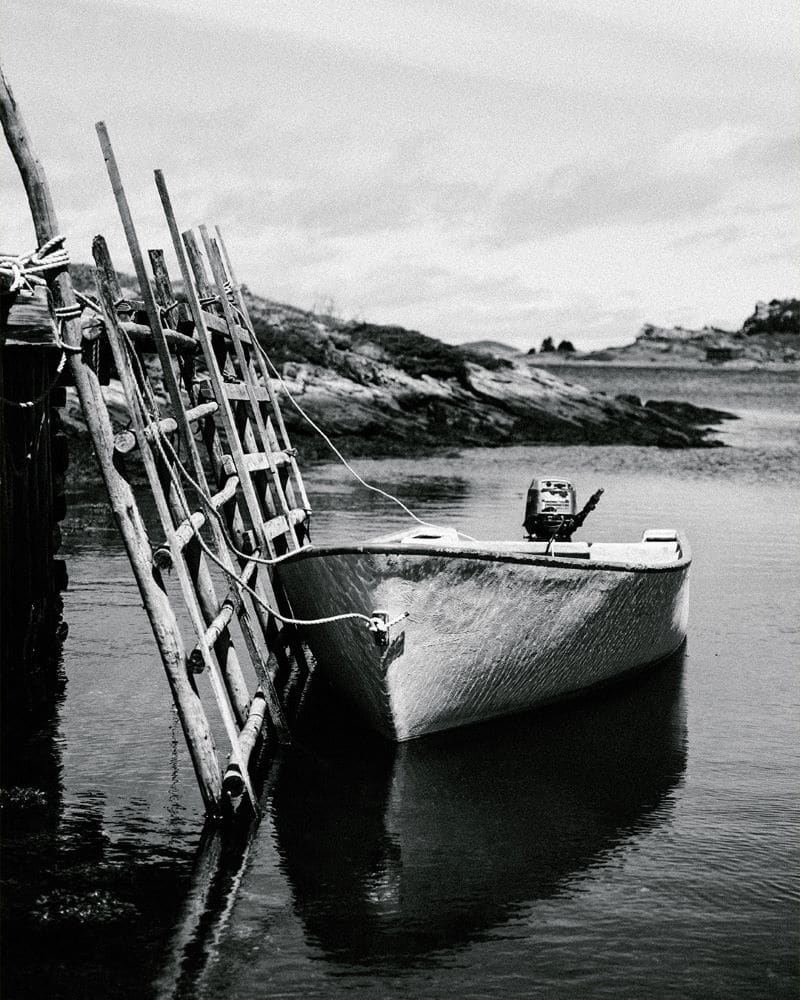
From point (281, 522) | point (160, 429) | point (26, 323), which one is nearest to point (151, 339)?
point (26, 323)

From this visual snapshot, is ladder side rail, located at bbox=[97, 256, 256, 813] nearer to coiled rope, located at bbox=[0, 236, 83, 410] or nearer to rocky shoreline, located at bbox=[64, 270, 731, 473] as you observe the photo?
coiled rope, located at bbox=[0, 236, 83, 410]

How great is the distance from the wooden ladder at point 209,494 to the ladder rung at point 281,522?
0.06 ft

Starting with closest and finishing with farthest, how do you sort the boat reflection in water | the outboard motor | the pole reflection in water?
1. the pole reflection in water
2. the boat reflection in water
3. the outboard motor

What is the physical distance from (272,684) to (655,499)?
1960cm

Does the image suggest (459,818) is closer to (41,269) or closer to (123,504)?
(123,504)

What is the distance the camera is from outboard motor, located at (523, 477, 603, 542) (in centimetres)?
1193

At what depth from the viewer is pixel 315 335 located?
44750 mm

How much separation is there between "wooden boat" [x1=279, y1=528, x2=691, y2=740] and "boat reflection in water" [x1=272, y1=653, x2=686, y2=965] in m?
0.33

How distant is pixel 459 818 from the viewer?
747 centimetres

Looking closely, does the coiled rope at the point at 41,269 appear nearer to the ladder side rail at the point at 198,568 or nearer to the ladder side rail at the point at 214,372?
the ladder side rail at the point at 198,568

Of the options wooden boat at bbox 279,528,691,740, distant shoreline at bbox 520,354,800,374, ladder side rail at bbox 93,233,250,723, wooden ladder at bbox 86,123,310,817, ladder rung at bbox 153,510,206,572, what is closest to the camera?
wooden ladder at bbox 86,123,310,817

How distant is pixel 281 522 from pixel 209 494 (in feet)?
6.12

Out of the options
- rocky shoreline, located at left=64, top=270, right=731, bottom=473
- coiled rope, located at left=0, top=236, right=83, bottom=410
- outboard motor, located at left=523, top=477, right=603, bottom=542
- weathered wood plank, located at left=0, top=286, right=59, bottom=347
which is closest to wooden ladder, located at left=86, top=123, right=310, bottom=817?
coiled rope, located at left=0, top=236, right=83, bottom=410

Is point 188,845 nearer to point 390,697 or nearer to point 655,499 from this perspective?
point 390,697
